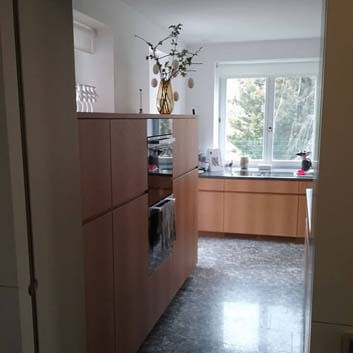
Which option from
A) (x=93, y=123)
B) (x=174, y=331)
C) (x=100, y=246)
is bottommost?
(x=174, y=331)

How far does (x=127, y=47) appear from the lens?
3.24 m

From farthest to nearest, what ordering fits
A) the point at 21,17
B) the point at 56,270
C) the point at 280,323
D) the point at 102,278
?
the point at 280,323
the point at 102,278
the point at 56,270
the point at 21,17

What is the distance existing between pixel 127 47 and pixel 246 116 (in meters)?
2.43

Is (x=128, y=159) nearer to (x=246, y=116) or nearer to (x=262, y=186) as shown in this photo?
(x=262, y=186)

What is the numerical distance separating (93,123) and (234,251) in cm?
303

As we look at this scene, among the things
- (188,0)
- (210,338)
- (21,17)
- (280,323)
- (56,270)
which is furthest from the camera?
(188,0)

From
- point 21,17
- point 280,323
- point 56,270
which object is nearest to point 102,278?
point 56,270

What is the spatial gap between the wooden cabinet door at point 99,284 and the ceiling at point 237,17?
210 cm

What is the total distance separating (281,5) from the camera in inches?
127

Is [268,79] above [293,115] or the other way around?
above

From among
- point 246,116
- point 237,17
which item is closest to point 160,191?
point 237,17

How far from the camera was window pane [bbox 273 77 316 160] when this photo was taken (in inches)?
199

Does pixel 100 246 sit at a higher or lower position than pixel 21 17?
lower

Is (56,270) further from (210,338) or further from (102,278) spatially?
(210,338)
